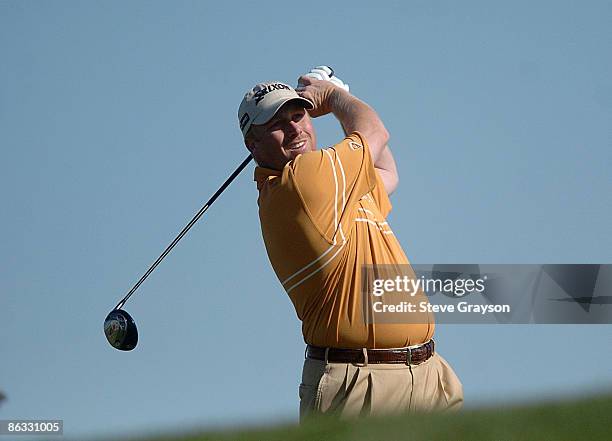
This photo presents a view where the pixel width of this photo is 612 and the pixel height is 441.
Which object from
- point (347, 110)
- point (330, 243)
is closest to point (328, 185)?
point (330, 243)

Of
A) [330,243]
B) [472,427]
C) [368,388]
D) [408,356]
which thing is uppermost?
[330,243]

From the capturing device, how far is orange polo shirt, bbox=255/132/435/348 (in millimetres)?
4348

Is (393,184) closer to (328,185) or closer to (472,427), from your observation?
(328,185)

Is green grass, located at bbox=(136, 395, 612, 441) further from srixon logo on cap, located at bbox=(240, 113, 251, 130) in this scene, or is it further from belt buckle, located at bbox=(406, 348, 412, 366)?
srixon logo on cap, located at bbox=(240, 113, 251, 130)

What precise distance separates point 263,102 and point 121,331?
2024mm

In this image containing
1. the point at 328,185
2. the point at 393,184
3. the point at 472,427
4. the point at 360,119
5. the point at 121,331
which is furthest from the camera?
the point at 121,331

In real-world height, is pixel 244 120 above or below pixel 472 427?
above

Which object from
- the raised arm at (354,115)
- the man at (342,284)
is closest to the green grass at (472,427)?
the man at (342,284)

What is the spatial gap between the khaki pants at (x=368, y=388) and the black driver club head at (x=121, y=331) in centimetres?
183

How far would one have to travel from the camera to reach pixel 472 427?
2.04m

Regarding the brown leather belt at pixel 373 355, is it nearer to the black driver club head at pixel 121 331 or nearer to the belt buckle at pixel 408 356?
the belt buckle at pixel 408 356
